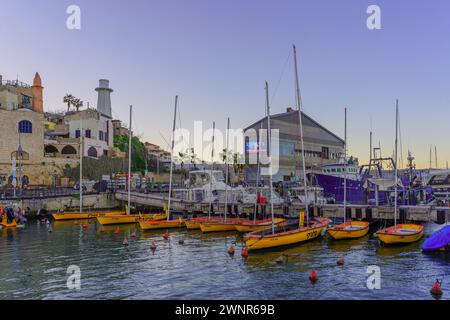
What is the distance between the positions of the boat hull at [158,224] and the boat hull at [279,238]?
14804 millimetres

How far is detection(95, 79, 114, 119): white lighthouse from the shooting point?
11406 centimetres

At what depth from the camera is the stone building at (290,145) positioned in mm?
75500

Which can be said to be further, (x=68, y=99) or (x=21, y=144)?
(x=68, y=99)

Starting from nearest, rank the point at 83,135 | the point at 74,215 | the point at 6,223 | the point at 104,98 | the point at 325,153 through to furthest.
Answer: the point at 6,223, the point at 74,215, the point at 83,135, the point at 325,153, the point at 104,98

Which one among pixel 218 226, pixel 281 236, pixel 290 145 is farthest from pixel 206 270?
pixel 290 145

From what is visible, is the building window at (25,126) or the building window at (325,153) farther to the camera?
the building window at (325,153)

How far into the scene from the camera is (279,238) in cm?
2861

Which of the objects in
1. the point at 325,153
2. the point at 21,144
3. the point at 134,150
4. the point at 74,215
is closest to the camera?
the point at 74,215

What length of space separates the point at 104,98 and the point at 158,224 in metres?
83.5

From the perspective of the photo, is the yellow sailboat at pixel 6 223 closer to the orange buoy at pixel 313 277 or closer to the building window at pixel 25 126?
the building window at pixel 25 126

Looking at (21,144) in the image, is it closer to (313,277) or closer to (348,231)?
(348,231)

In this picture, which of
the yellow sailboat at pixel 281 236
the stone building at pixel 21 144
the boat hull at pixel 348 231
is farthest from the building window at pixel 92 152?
the boat hull at pixel 348 231
